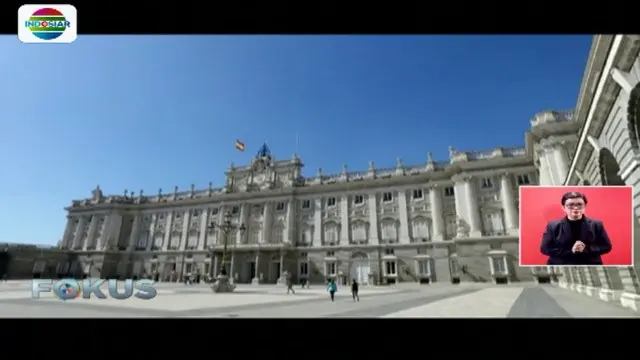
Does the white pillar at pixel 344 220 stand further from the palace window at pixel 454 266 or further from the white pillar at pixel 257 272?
the palace window at pixel 454 266

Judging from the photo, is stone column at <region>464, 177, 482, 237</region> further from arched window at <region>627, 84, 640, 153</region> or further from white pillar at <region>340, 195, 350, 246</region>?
arched window at <region>627, 84, 640, 153</region>

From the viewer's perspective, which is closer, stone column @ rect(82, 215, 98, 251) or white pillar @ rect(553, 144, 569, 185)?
white pillar @ rect(553, 144, 569, 185)

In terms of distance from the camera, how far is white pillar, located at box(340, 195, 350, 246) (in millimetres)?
38594

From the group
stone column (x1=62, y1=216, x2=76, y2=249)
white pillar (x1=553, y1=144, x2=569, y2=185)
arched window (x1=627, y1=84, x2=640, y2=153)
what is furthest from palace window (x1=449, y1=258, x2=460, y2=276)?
stone column (x1=62, y1=216, x2=76, y2=249)

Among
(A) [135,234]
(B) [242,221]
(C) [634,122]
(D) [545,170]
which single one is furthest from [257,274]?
(C) [634,122]

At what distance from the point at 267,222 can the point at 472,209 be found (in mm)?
26045

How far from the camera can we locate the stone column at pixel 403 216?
1419 inches

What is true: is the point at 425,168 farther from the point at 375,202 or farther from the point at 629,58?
the point at 629,58

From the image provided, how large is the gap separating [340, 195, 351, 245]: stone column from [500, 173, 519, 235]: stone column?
17.5 metres

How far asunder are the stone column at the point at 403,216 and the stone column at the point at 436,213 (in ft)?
9.65

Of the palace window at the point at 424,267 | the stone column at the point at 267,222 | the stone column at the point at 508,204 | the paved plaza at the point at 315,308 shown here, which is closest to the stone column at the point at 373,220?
the palace window at the point at 424,267
